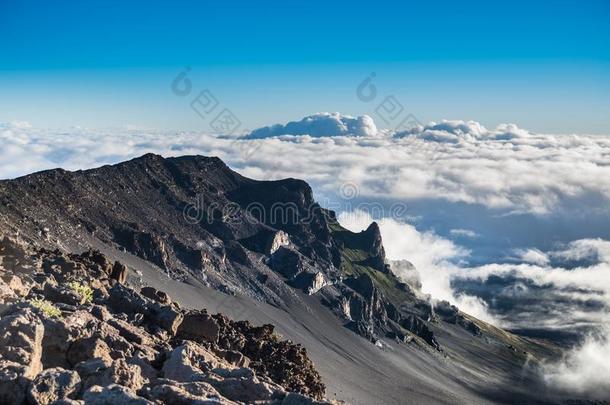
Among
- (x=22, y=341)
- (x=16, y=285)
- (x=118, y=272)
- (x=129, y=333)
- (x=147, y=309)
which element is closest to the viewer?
(x=22, y=341)

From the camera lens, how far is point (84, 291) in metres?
55.8

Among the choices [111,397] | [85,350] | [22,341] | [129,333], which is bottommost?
[22,341]

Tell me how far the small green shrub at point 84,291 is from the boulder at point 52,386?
24236 millimetres

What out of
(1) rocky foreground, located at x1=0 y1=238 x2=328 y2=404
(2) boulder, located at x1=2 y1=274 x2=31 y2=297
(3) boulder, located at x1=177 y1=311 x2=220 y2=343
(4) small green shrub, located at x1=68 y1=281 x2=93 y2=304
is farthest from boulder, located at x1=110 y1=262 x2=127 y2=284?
(2) boulder, located at x1=2 y1=274 x2=31 y2=297

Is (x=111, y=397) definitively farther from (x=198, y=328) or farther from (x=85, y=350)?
(x=198, y=328)

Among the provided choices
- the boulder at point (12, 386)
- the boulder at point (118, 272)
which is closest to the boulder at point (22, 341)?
the boulder at point (12, 386)

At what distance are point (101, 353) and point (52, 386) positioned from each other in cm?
809

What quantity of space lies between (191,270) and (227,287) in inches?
491

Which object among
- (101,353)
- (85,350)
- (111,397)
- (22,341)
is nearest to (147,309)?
(101,353)

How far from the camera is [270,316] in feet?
634

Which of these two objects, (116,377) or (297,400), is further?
(116,377)

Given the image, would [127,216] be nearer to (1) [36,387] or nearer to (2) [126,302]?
(2) [126,302]

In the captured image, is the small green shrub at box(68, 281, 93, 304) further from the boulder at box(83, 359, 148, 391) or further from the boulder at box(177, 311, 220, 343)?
the boulder at box(83, 359, 148, 391)

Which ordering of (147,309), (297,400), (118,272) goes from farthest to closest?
(118,272), (147,309), (297,400)
